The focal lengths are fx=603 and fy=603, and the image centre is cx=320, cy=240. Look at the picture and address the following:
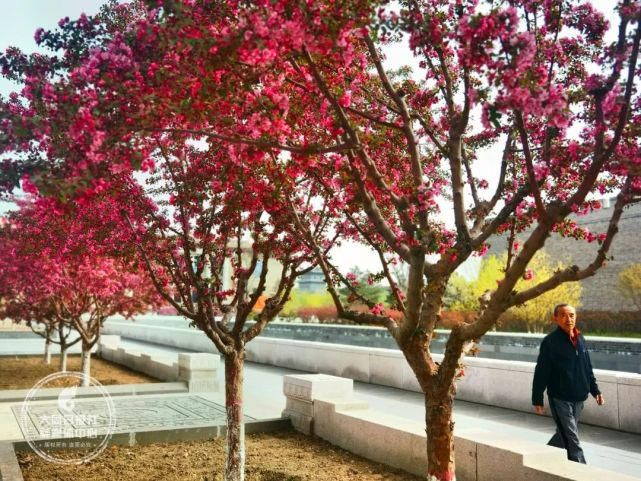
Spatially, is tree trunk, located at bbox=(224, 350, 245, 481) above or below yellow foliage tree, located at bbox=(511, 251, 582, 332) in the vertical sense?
below

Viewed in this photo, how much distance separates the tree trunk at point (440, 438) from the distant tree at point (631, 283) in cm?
3324

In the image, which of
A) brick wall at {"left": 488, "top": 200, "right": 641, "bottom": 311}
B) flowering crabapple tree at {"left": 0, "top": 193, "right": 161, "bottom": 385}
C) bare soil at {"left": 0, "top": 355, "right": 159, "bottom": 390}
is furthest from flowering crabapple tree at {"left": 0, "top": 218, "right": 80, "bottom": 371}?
brick wall at {"left": 488, "top": 200, "right": 641, "bottom": 311}

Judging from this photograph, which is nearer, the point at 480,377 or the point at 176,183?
the point at 176,183

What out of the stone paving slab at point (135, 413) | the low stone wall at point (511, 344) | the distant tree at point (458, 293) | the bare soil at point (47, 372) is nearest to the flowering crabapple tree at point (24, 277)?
the bare soil at point (47, 372)

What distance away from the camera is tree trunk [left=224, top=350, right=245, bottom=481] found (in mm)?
6219

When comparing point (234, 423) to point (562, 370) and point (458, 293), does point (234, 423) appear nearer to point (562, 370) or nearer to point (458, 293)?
point (562, 370)

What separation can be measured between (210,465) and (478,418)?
16.9ft

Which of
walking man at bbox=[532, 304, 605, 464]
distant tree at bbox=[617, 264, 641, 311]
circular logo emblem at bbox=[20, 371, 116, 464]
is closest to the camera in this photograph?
walking man at bbox=[532, 304, 605, 464]

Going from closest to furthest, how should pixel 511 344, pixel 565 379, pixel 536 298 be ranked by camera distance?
pixel 565 379 → pixel 511 344 → pixel 536 298

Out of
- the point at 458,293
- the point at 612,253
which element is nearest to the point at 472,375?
the point at 612,253

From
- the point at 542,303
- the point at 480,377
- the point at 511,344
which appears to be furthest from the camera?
the point at 542,303

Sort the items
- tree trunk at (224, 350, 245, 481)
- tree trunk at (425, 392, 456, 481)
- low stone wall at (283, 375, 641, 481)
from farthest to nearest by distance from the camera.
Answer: tree trunk at (224, 350, 245, 481) < low stone wall at (283, 375, 641, 481) < tree trunk at (425, 392, 456, 481)

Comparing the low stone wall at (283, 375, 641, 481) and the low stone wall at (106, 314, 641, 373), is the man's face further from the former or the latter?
the low stone wall at (106, 314, 641, 373)

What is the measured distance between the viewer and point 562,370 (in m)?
6.42
